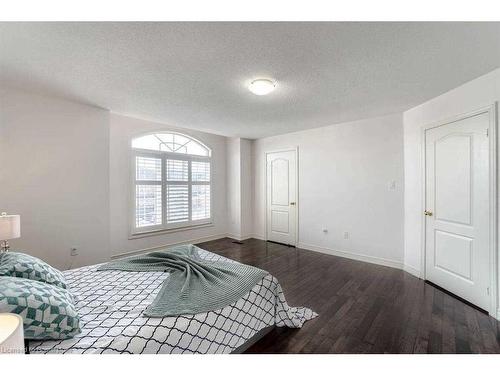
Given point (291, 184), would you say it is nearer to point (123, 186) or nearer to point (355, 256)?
point (355, 256)

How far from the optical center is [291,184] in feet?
15.8

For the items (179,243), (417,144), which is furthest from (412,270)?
(179,243)

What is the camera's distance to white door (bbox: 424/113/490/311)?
2.32 m

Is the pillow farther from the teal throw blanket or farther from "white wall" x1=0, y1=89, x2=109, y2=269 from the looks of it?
"white wall" x1=0, y1=89, x2=109, y2=269

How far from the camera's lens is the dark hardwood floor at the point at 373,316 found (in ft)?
5.85

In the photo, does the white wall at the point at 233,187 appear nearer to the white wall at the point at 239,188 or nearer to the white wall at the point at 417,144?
the white wall at the point at 239,188

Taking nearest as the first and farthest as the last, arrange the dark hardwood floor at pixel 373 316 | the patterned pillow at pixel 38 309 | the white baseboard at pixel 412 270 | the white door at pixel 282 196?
the patterned pillow at pixel 38 309
the dark hardwood floor at pixel 373 316
the white baseboard at pixel 412 270
the white door at pixel 282 196

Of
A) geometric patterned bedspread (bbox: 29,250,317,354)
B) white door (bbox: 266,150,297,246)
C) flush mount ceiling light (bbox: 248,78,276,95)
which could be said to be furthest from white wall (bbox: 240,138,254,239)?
geometric patterned bedspread (bbox: 29,250,317,354)

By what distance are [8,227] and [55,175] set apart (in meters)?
0.95

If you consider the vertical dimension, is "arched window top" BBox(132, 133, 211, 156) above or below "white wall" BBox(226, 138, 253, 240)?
above

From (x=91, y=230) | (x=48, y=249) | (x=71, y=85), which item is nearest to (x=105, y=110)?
(x=71, y=85)

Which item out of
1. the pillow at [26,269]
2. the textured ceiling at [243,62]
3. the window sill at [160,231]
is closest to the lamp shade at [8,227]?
the pillow at [26,269]

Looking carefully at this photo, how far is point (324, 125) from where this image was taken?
165 inches

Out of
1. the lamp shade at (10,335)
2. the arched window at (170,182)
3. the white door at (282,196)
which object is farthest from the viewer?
the white door at (282,196)
